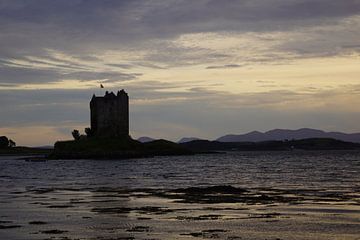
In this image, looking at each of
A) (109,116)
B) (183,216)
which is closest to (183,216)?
(183,216)

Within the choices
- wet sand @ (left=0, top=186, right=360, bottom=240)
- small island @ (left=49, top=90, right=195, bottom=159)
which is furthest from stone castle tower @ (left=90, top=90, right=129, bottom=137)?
wet sand @ (left=0, top=186, right=360, bottom=240)

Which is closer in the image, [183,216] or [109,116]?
[183,216]

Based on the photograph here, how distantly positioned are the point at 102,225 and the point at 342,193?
2065 centimetres

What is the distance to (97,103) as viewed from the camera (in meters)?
169

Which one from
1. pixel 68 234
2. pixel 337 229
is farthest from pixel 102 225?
pixel 337 229

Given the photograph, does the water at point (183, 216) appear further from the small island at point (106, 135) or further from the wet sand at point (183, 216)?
the small island at point (106, 135)

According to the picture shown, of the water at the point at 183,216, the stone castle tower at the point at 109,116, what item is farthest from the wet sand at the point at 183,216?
the stone castle tower at the point at 109,116

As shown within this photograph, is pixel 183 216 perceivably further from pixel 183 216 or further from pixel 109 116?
→ pixel 109 116

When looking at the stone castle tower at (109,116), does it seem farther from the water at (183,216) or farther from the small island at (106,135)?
the water at (183,216)

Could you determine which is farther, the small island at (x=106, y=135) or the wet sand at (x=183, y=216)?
the small island at (x=106, y=135)

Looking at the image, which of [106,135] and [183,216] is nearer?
[183,216]

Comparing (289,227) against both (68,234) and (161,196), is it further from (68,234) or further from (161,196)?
(161,196)

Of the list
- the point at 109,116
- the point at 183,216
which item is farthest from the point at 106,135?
the point at 183,216

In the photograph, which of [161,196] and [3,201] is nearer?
[3,201]
